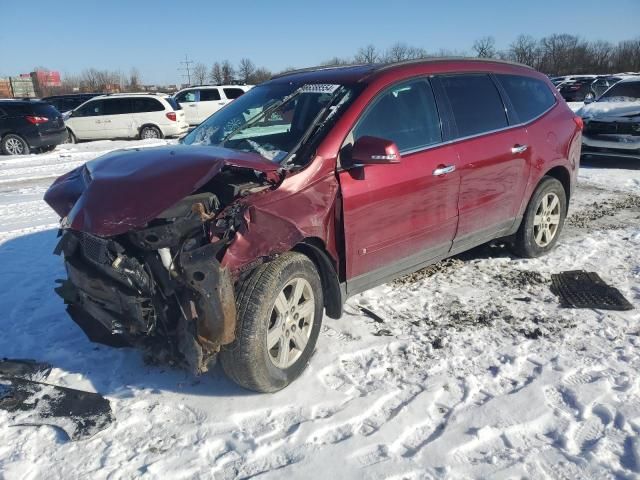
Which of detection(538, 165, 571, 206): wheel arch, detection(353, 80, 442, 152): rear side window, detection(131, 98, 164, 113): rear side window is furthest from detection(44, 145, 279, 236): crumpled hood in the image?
detection(131, 98, 164, 113): rear side window

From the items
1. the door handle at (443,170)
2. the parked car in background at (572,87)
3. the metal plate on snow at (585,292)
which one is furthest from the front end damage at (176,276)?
the parked car in background at (572,87)

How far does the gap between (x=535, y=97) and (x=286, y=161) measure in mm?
3115

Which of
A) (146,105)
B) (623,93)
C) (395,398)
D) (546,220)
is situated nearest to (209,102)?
(146,105)

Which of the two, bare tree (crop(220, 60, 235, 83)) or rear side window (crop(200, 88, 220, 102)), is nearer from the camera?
rear side window (crop(200, 88, 220, 102))

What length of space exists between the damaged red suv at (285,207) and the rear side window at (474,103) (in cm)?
1

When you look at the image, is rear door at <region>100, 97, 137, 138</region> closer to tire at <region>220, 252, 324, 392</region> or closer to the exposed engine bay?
the exposed engine bay

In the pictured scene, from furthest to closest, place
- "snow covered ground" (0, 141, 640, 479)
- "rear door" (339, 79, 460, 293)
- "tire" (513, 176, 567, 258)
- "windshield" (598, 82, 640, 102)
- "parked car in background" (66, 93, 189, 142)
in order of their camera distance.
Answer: "parked car in background" (66, 93, 189, 142) < "windshield" (598, 82, 640, 102) < "tire" (513, 176, 567, 258) < "rear door" (339, 79, 460, 293) < "snow covered ground" (0, 141, 640, 479)

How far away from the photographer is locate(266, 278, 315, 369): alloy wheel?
9.98 feet

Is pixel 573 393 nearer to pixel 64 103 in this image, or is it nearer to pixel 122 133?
pixel 122 133

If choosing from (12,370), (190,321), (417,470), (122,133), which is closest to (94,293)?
(190,321)

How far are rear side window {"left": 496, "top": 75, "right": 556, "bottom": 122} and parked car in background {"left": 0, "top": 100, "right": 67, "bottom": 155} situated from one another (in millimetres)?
13913

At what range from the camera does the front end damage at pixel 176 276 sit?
8.73ft

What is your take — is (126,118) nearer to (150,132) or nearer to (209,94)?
(150,132)

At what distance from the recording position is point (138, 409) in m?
2.99
